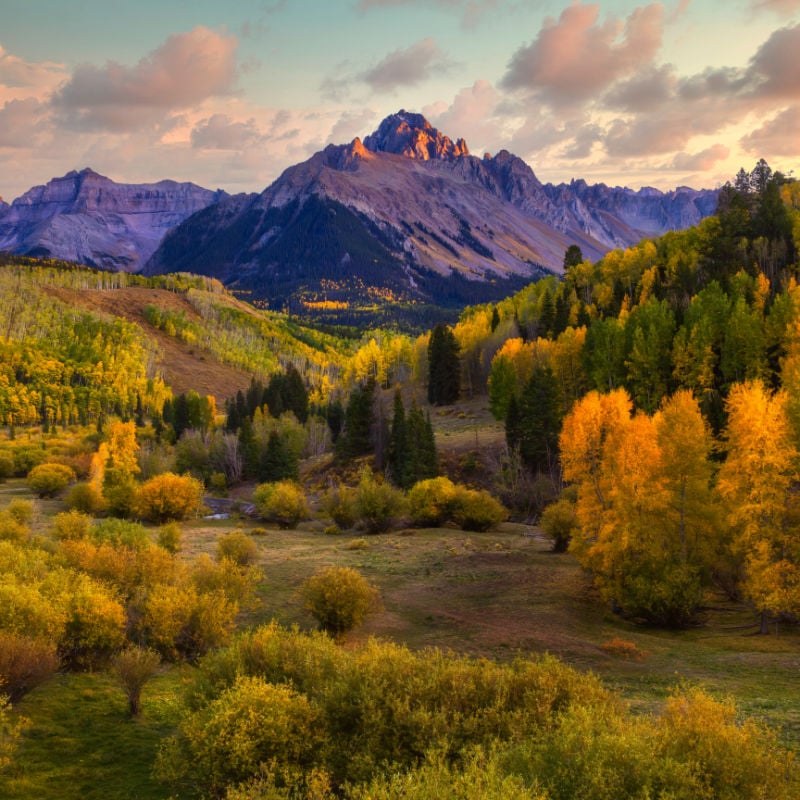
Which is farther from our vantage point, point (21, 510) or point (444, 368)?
point (444, 368)

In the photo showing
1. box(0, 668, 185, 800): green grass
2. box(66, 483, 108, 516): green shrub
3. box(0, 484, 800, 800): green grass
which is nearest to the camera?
box(0, 668, 185, 800): green grass

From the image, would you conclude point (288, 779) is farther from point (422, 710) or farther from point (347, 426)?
point (347, 426)

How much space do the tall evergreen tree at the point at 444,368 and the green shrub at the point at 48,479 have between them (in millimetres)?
73868

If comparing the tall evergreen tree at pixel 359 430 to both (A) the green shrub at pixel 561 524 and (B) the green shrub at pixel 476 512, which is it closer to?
(B) the green shrub at pixel 476 512

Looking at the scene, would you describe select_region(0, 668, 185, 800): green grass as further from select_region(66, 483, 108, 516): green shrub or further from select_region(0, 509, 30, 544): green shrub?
select_region(66, 483, 108, 516): green shrub

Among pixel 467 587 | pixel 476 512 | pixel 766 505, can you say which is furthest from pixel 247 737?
pixel 476 512

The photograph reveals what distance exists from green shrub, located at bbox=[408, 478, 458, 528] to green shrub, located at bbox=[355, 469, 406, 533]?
5.45 ft

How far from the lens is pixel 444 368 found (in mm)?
130875

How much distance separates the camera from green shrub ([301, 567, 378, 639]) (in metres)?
33.2

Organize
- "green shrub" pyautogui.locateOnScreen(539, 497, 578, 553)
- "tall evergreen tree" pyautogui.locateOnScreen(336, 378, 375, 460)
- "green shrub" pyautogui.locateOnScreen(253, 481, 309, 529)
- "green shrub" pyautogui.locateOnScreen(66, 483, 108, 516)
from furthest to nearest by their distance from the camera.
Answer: "tall evergreen tree" pyautogui.locateOnScreen(336, 378, 375, 460)
"green shrub" pyautogui.locateOnScreen(253, 481, 309, 529)
"green shrub" pyautogui.locateOnScreen(66, 483, 108, 516)
"green shrub" pyautogui.locateOnScreen(539, 497, 578, 553)

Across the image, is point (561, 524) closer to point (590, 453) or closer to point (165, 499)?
point (590, 453)

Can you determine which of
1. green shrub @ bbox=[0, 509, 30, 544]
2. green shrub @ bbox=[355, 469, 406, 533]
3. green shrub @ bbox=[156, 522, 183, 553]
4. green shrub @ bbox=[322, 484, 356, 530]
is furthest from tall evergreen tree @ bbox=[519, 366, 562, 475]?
green shrub @ bbox=[0, 509, 30, 544]

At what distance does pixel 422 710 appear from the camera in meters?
15.9

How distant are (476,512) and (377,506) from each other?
1128 centimetres
